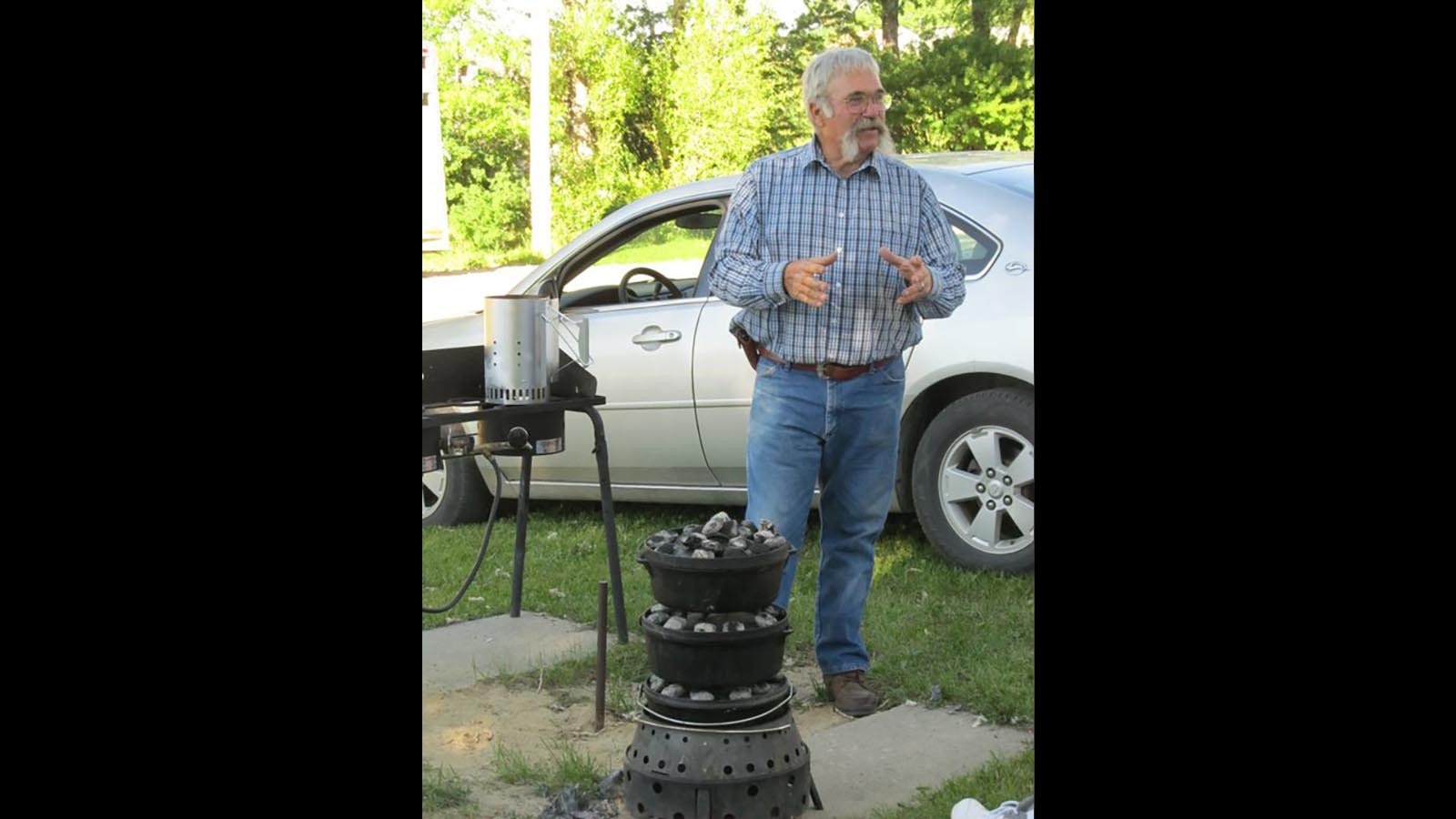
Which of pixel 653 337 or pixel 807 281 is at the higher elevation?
pixel 807 281

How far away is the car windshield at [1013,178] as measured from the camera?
19.7 ft

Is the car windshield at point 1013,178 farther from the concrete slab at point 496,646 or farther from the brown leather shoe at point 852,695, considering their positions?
the concrete slab at point 496,646

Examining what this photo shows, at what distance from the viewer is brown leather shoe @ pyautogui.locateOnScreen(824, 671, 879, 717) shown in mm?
4742

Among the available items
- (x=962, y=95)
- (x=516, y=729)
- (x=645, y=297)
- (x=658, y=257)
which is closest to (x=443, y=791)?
(x=516, y=729)

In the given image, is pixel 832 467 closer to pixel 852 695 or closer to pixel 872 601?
pixel 852 695

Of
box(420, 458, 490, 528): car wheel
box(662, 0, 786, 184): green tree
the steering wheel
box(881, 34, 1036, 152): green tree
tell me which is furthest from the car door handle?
box(662, 0, 786, 184): green tree

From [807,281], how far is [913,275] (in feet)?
1.11

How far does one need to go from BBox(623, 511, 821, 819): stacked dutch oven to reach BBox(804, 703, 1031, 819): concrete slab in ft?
0.79

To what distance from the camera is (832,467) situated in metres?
4.69

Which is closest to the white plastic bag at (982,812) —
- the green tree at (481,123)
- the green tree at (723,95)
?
the green tree at (723,95)
